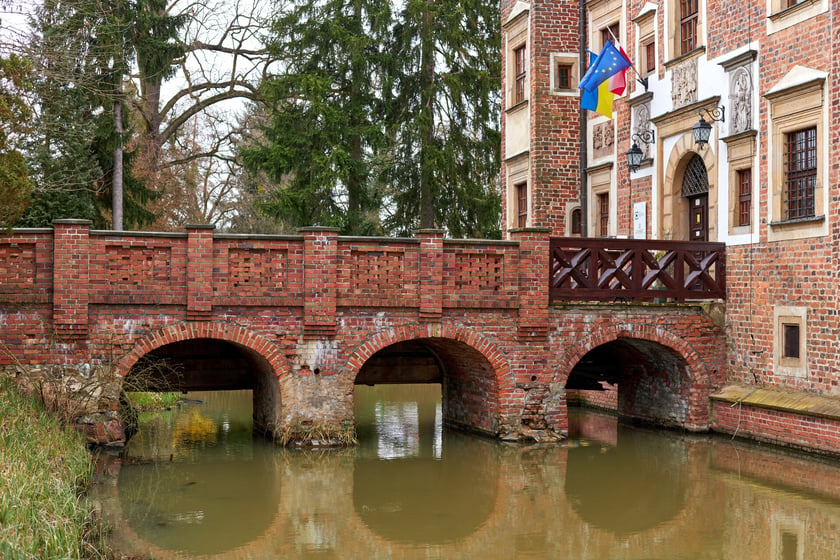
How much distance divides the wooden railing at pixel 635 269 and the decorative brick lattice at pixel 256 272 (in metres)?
4.61

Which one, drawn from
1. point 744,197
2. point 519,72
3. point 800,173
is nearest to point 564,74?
point 519,72

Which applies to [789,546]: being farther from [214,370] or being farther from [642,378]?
[214,370]

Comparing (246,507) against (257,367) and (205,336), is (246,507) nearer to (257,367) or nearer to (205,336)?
(205,336)

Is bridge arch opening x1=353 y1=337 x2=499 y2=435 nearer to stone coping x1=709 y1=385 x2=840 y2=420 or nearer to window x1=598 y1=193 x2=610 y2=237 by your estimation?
stone coping x1=709 y1=385 x2=840 y2=420

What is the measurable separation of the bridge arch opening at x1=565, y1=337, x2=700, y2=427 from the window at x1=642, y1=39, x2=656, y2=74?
575 centimetres

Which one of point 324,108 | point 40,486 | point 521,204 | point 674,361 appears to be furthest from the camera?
point 324,108

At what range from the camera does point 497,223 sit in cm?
3061

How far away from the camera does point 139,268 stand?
49.5 feet

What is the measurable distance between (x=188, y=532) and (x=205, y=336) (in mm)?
5038

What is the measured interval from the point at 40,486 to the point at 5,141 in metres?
5.30

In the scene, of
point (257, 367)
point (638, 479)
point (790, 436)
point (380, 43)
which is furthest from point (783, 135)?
point (380, 43)

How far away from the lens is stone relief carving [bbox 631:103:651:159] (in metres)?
20.0

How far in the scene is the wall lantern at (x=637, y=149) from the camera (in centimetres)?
1944

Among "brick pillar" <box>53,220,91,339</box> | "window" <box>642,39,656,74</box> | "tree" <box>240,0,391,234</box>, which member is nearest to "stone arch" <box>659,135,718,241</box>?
"window" <box>642,39,656,74</box>
